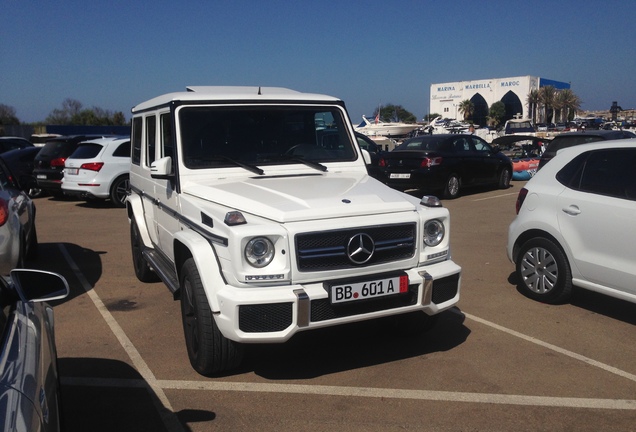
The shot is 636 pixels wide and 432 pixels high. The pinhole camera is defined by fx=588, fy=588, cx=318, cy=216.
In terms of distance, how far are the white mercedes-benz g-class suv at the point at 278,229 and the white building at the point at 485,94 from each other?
310 ft

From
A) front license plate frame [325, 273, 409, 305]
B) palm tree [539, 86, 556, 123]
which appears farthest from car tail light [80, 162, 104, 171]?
palm tree [539, 86, 556, 123]

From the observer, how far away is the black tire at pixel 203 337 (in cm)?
405

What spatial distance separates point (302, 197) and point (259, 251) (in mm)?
588

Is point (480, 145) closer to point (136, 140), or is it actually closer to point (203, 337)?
point (136, 140)

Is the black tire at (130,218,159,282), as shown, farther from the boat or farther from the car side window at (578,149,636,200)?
the boat

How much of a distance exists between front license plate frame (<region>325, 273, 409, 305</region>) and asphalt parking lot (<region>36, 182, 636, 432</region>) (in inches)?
26.8

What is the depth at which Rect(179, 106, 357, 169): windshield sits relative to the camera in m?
5.08

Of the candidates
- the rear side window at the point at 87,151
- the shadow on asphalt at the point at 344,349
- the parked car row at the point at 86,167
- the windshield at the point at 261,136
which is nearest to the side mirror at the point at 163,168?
the windshield at the point at 261,136

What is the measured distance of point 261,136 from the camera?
5.29 m

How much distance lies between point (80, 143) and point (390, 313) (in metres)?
12.2

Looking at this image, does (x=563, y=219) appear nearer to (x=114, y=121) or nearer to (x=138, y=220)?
(x=138, y=220)

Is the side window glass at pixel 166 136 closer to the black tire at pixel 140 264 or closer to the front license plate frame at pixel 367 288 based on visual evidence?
the black tire at pixel 140 264

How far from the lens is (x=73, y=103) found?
7581cm

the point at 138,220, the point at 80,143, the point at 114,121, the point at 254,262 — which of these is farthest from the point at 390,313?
the point at 114,121
